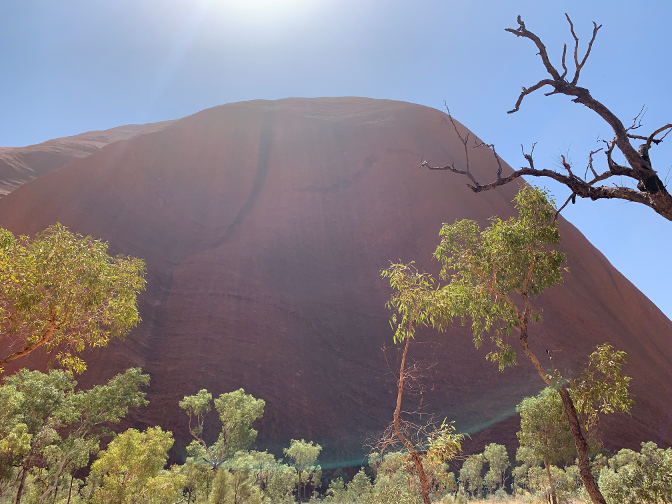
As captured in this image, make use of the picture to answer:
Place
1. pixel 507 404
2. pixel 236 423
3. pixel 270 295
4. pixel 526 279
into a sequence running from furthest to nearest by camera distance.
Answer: pixel 270 295, pixel 507 404, pixel 236 423, pixel 526 279

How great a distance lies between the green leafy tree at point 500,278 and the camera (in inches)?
264

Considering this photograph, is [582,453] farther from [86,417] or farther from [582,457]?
[86,417]

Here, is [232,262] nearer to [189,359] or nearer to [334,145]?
[189,359]

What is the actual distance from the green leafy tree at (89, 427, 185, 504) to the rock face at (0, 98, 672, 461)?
1363cm

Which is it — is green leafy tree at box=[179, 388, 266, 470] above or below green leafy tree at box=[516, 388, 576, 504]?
below

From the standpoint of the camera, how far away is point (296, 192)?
1842 inches

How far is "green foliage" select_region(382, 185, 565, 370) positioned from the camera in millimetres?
6875

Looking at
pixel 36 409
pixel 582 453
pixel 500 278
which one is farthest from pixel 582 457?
pixel 36 409

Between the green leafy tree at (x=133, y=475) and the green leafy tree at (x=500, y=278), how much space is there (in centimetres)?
983

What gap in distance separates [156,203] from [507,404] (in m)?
38.5

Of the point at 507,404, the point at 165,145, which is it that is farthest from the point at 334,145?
the point at 507,404

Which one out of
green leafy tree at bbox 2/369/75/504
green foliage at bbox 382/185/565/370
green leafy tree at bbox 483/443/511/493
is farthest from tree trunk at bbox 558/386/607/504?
green leafy tree at bbox 483/443/511/493

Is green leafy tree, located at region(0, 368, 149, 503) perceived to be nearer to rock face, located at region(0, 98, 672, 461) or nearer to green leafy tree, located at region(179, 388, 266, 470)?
green leafy tree, located at region(179, 388, 266, 470)

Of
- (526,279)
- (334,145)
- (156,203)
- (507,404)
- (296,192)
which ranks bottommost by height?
(507,404)
